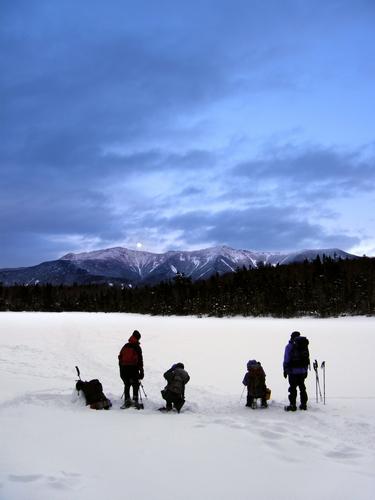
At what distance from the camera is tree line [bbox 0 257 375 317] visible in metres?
81.9

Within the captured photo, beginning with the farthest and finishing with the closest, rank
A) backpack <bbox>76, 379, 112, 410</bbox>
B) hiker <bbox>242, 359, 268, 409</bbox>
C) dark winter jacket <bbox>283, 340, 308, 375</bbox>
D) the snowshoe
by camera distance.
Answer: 1. dark winter jacket <bbox>283, 340, 308, 375</bbox>
2. hiker <bbox>242, 359, 268, 409</bbox>
3. the snowshoe
4. backpack <bbox>76, 379, 112, 410</bbox>

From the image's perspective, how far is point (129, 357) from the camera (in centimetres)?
1374

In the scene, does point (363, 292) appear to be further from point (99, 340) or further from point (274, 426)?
point (274, 426)

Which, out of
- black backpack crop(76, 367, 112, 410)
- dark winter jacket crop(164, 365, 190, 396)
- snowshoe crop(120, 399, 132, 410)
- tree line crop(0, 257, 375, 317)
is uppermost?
tree line crop(0, 257, 375, 317)

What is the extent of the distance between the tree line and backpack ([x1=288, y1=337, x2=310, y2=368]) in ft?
209

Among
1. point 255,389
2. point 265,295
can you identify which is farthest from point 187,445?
point 265,295

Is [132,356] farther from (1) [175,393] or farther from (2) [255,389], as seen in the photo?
(2) [255,389]

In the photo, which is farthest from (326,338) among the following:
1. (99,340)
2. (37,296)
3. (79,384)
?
(37,296)

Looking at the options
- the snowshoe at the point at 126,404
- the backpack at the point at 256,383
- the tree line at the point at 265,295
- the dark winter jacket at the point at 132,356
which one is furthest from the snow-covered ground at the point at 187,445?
the tree line at the point at 265,295

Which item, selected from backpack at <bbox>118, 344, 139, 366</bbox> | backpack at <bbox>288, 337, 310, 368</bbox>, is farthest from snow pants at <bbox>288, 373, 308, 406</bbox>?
backpack at <bbox>118, 344, 139, 366</bbox>

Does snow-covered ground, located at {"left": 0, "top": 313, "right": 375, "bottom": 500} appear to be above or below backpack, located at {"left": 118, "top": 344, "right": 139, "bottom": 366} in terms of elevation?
below

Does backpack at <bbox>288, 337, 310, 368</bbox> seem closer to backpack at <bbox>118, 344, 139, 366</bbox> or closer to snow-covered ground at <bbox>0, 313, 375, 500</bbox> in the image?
snow-covered ground at <bbox>0, 313, 375, 500</bbox>

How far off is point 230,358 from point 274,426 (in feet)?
54.5

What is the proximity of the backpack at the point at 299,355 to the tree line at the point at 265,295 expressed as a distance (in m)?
63.7
